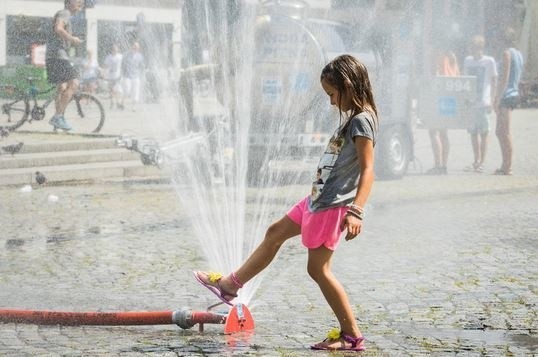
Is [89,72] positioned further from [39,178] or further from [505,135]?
[39,178]

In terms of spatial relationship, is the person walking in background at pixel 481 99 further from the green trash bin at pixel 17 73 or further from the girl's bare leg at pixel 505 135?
the green trash bin at pixel 17 73

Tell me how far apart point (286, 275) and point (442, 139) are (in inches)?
358

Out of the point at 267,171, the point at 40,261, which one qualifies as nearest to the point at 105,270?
the point at 40,261

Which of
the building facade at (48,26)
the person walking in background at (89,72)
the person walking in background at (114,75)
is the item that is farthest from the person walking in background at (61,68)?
the building facade at (48,26)

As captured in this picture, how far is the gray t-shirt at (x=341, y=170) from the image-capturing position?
527 cm

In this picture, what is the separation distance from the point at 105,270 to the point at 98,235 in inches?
68.9

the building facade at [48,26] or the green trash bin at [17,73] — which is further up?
the building facade at [48,26]

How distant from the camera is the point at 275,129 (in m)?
14.6

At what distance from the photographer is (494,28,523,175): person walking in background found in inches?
Answer: 609

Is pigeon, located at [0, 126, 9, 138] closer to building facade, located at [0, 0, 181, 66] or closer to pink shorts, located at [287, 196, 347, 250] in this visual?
pink shorts, located at [287, 196, 347, 250]

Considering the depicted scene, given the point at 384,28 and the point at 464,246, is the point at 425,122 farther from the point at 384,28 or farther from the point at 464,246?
the point at 464,246

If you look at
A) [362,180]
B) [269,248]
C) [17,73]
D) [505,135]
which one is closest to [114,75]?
[17,73]

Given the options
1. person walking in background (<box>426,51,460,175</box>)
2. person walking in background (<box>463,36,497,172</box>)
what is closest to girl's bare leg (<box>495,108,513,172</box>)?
person walking in background (<box>463,36,497,172</box>)

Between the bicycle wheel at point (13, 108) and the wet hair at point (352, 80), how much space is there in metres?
12.6
